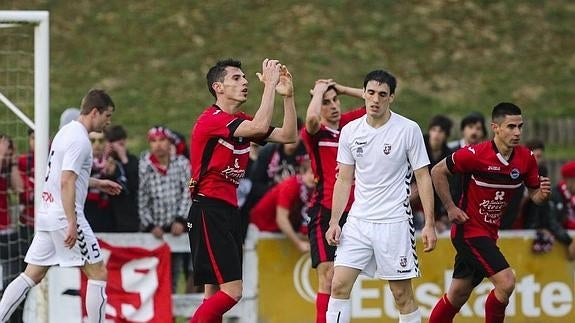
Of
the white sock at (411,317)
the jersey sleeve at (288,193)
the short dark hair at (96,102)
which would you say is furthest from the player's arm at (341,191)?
the jersey sleeve at (288,193)

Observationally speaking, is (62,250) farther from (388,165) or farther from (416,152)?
(416,152)

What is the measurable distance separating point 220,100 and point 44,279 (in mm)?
3161

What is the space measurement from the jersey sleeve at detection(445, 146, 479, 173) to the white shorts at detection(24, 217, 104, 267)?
310 centimetres

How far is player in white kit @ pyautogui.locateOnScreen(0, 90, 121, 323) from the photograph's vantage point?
1077 centimetres

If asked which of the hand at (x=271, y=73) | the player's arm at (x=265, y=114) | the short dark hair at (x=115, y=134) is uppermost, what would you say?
the hand at (x=271, y=73)

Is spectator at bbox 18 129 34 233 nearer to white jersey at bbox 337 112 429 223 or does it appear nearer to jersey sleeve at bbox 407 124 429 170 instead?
white jersey at bbox 337 112 429 223

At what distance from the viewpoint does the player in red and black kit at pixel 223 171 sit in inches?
386

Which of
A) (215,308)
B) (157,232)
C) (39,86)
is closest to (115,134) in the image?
(157,232)

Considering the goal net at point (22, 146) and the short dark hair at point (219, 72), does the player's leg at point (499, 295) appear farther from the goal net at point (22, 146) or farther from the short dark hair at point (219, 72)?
the goal net at point (22, 146)

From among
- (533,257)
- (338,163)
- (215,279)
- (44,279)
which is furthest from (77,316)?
(533,257)

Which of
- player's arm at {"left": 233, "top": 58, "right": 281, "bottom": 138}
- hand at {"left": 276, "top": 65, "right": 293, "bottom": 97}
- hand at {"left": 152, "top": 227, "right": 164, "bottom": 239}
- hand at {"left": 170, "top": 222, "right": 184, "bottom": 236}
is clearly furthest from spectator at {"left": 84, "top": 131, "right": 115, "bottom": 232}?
hand at {"left": 276, "top": 65, "right": 293, "bottom": 97}

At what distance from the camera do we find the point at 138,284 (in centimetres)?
1266

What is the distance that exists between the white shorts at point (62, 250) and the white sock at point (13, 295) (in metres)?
0.18

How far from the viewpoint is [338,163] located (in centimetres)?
1018
